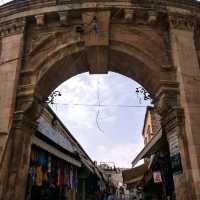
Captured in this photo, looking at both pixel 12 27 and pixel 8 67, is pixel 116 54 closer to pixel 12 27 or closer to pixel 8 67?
pixel 8 67

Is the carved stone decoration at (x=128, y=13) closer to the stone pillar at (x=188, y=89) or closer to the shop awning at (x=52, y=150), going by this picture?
the stone pillar at (x=188, y=89)

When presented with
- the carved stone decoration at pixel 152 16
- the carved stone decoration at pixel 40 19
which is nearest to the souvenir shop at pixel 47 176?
the carved stone decoration at pixel 40 19

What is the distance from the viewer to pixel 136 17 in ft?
24.9

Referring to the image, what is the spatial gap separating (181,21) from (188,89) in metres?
2.19

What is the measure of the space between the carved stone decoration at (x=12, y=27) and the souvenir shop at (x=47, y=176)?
3407 mm

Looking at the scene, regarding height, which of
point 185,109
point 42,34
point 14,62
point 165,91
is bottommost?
point 185,109

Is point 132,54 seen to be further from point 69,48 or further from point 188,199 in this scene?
point 188,199

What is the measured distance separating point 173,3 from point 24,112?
5.18 m

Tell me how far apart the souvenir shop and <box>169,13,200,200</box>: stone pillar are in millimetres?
4171

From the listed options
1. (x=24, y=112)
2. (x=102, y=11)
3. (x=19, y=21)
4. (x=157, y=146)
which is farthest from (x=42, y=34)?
(x=157, y=146)

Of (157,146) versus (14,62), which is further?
(157,146)

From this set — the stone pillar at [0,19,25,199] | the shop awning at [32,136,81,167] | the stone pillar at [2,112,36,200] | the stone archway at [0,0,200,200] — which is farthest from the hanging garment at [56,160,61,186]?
the stone pillar at [0,19,25,199]

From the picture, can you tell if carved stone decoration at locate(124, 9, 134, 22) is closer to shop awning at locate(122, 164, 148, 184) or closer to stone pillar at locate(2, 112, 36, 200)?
stone pillar at locate(2, 112, 36, 200)

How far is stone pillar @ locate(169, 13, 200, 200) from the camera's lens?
5.82 metres
